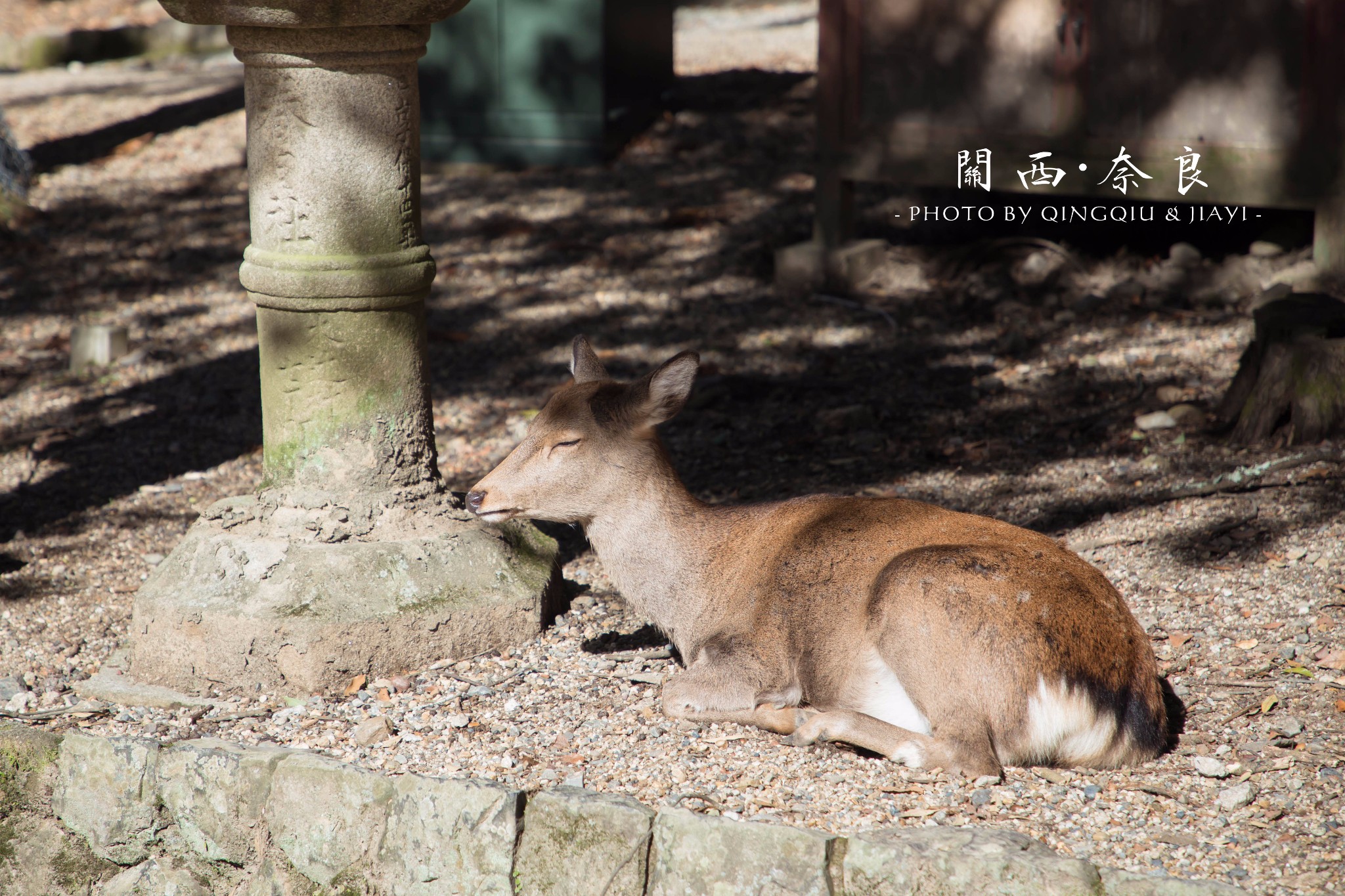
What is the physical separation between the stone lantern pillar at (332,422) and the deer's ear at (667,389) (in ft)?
2.83

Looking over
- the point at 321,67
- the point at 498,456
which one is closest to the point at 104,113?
the point at 498,456

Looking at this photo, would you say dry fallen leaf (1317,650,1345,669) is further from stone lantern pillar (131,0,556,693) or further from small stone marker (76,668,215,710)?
small stone marker (76,668,215,710)

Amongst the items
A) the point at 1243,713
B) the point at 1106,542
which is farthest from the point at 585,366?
the point at 1243,713

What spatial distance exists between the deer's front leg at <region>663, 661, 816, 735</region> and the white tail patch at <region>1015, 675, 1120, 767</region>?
2.35ft

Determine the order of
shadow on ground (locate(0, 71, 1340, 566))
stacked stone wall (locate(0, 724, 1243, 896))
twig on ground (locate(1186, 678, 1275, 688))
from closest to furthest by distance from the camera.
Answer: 1. stacked stone wall (locate(0, 724, 1243, 896))
2. twig on ground (locate(1186, 678, 1275, 688))
3. shadow on ground (locate(0, 71, 1340, 566))

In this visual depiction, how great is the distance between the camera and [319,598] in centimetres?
435

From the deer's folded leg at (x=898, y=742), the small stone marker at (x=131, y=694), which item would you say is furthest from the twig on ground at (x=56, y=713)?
the deer's folded leg at (x=898, y=742)

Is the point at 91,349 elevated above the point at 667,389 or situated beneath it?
situated beneath

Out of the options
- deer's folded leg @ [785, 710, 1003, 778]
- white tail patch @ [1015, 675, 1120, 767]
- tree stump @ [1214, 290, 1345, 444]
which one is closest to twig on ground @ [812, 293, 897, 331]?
tree stump @ [1214, 290, 1345, 444]

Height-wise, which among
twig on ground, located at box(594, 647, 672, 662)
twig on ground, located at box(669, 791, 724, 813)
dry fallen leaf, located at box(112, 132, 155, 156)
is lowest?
twig on ground, located at box(594, 647, 672, 662)

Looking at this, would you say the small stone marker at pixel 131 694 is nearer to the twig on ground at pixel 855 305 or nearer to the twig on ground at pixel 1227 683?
Result: the twig on ground at pixel 1227 683

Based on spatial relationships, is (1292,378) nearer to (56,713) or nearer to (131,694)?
(131,694)

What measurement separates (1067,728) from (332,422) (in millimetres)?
2528

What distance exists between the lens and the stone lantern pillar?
430 centimetres
